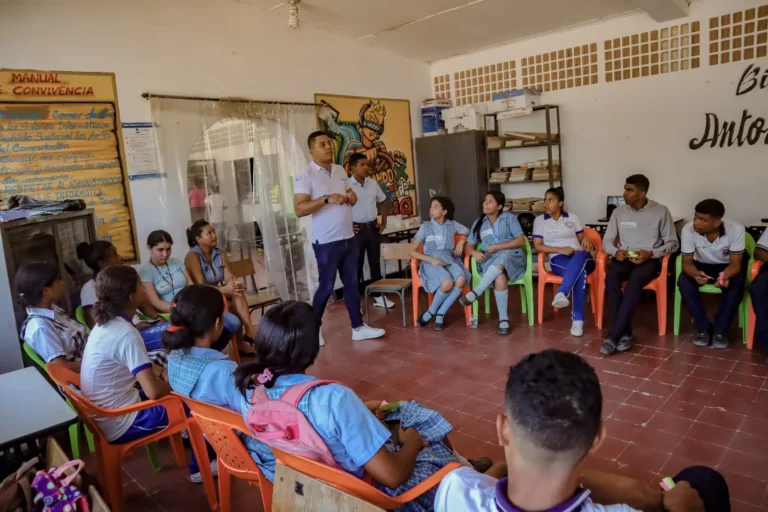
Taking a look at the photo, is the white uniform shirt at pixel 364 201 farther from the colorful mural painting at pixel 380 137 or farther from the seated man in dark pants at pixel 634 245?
the seated man in dark pants at pixel 634 245

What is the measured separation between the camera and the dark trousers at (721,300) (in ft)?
12.0

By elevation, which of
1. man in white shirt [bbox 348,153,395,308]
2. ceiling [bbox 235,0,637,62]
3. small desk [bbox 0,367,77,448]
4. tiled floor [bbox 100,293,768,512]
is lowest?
tiled floor [bbox 100,293,768,512]

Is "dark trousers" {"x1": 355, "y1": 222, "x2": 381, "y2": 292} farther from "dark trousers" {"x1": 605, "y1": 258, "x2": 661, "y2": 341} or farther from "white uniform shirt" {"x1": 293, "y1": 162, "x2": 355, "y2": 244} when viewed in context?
"dark trousers" {"x1": 605, "y1": 258, "x2": 661, "y2": 341}

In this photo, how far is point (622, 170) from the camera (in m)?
5.70

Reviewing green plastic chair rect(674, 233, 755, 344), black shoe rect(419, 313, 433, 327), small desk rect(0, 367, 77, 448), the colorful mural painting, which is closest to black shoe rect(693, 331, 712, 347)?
green plastic chair rect(674, 233, 755, 344)

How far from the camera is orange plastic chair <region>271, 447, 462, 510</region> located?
53.9 inches

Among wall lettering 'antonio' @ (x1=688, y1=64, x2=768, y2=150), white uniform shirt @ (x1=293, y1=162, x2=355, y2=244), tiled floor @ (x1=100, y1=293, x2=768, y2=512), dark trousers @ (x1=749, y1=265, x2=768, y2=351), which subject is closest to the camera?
tiled floor @ (x1=100, y1=293, x2=768, y2=512)

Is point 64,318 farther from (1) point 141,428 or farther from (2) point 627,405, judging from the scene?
(2) point 627,405

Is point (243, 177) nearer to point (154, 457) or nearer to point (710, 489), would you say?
point (154, 457)

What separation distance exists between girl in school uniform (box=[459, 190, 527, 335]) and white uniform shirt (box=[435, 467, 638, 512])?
3257 millimetres

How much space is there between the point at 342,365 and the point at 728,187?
4.04 metres

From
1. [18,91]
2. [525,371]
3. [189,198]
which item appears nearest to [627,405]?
[525,371]

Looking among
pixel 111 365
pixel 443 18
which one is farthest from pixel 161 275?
pixel 443 18

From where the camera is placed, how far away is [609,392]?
124 inches
